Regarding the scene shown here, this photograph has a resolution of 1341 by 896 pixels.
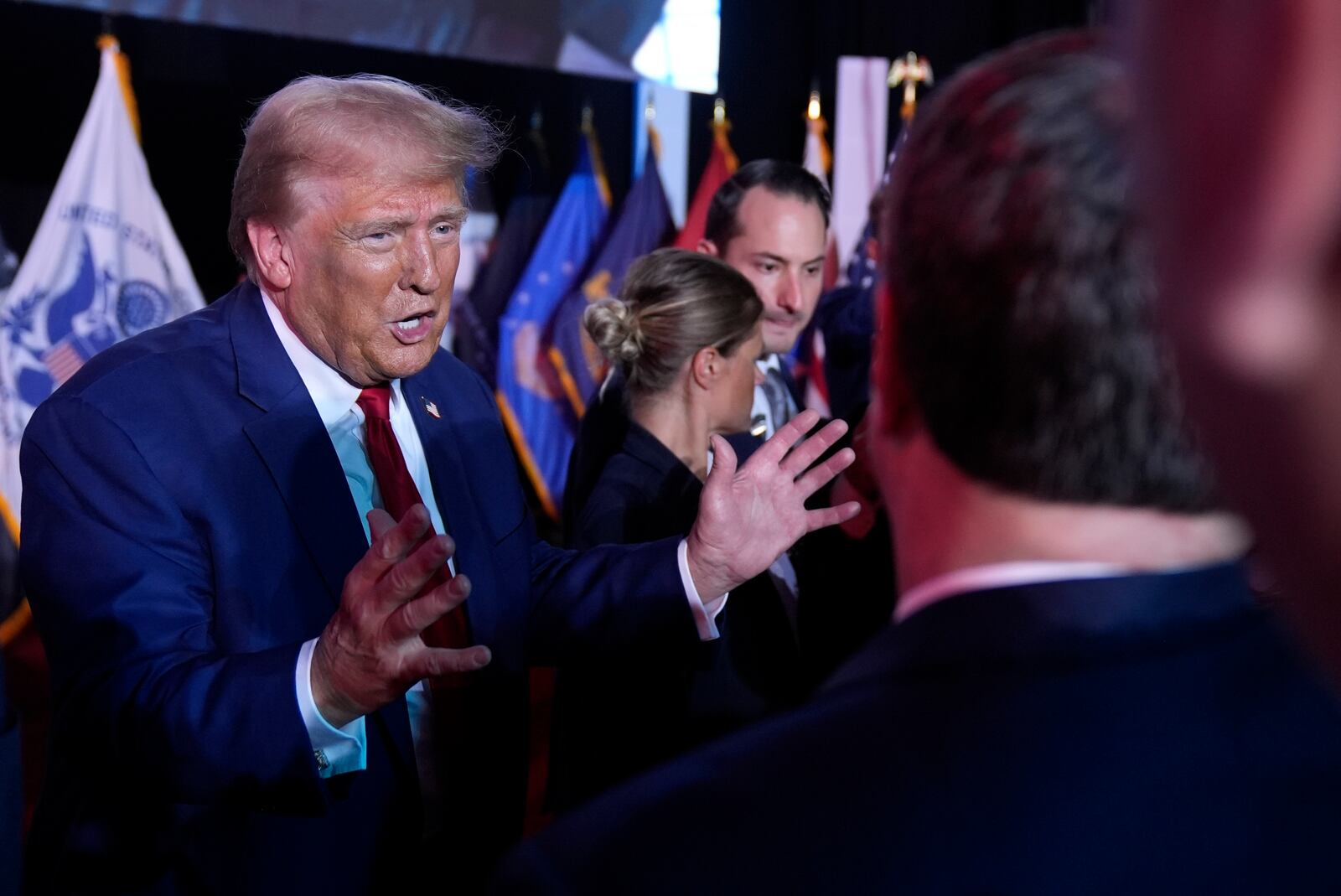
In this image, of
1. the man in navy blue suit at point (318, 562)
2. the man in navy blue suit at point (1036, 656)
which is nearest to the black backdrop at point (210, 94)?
the man in navy blue suit at point (318, 562)

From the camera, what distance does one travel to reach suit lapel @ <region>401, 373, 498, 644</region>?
1.81 m

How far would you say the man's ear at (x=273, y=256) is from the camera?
1.77 m

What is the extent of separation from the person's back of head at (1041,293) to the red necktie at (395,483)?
3.95 feet

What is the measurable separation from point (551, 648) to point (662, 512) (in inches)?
19.4

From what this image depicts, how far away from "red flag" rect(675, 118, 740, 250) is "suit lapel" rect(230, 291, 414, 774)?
10.4 ft

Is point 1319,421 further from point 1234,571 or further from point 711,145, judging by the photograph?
point 711,145

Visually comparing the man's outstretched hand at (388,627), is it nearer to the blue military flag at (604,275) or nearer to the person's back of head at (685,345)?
the person's back of head at (685,345)

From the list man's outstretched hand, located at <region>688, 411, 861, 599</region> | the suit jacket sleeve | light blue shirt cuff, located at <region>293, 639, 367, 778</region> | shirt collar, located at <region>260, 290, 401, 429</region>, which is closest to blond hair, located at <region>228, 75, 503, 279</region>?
shirt collar, located at <region>260, 290, 401, 429</region>

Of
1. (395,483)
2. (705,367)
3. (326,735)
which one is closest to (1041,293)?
(326,735)

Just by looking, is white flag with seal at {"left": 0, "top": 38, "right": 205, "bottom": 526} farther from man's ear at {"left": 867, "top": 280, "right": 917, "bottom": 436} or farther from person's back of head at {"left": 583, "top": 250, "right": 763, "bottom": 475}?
man's ear at {"left": 867, "top": 280, "right": 917, "bottom": 436}

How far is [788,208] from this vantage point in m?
3.24

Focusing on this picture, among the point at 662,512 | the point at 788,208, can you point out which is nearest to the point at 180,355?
the point at 662,512

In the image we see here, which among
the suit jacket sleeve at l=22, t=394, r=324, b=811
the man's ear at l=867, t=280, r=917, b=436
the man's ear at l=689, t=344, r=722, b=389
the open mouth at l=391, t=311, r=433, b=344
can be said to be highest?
the man's ear at l=867, t=280, r=917, b=436

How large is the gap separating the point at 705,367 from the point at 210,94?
229 centimetres
